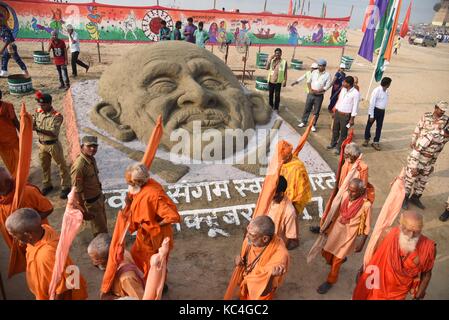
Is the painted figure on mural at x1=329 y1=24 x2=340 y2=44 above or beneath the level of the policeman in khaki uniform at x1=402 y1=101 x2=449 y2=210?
above

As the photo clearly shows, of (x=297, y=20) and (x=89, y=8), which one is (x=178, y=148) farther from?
(x=297, y=20)

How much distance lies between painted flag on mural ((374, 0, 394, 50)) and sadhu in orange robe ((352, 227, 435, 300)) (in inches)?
337

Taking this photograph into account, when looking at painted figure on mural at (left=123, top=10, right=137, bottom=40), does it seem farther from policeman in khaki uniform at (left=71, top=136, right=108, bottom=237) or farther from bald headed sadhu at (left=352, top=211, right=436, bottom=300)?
bald headed sadhu at (left=352, top=211, right=436, bottom=300)

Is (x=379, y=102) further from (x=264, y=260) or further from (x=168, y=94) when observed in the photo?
(x=264, y=260)

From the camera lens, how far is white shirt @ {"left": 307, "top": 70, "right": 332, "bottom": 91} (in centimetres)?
789

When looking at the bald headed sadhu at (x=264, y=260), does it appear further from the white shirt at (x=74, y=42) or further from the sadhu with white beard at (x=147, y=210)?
the white shirt at (x=74, y=42)

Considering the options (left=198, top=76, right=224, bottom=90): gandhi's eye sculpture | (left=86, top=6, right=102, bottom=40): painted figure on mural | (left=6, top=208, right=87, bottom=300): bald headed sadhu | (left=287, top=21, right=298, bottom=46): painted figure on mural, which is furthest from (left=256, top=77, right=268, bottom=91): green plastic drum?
(left=6, top=208, right=87, bottom=300): bald headed sadhu

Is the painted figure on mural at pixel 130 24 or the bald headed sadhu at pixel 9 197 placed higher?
the painted figure on mural at pixel 130 24

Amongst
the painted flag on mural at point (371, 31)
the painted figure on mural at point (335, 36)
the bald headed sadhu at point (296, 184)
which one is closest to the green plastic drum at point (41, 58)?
the painted flag on mural at point (371, 31)

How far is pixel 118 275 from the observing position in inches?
106

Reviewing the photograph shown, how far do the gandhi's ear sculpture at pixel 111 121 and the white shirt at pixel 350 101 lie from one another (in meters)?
4.31

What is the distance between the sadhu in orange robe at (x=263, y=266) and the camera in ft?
9.18

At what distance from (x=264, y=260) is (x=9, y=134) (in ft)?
14.1
